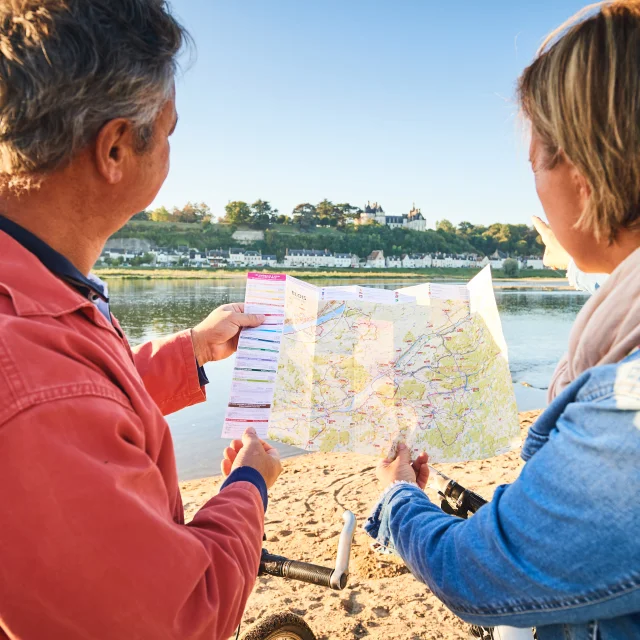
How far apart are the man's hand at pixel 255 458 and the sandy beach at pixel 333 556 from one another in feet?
7.35

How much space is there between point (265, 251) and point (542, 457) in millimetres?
76201

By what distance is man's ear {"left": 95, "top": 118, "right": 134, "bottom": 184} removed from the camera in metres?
1.09

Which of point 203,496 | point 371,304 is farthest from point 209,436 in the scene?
point 371,304

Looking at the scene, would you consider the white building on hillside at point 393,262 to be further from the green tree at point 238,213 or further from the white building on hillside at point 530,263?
the green tree at point 238,213

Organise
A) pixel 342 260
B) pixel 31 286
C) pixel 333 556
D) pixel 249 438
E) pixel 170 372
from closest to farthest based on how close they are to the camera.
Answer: pixel 31 286
pixel 249 438
pixel 170 372
pixel 333 556
pixel 342 260

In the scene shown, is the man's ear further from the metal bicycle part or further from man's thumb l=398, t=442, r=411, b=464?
the metal bicycle part

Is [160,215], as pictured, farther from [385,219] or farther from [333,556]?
[333,556]

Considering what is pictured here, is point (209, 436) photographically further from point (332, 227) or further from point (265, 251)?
point (332, 227)

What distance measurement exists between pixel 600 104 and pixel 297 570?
1.51 meters

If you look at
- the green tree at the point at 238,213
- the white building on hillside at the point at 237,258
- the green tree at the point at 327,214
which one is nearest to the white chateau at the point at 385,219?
the green tree at the point at 327,214

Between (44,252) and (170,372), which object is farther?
(170,372)

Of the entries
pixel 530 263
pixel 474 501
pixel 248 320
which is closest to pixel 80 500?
pixel 248 320

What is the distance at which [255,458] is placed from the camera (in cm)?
139

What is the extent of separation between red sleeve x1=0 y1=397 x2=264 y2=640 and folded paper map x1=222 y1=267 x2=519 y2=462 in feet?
2.57
